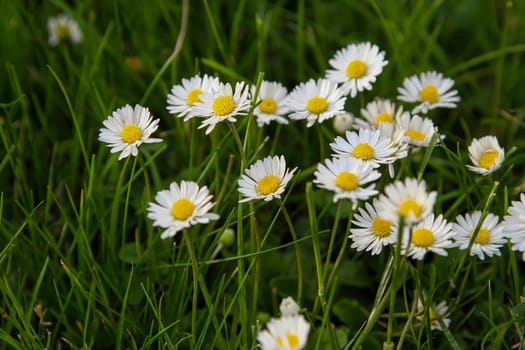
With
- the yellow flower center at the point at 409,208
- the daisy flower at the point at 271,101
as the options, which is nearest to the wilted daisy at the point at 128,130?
the daisy flower at the point at 271,101

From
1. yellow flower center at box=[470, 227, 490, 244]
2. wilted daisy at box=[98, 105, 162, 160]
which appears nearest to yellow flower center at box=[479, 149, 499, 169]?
yellow flower center at box=[470, 227, 490, 244]

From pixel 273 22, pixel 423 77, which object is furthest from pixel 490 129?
pixel 273 22

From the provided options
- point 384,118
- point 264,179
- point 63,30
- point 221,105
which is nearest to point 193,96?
point 221,105

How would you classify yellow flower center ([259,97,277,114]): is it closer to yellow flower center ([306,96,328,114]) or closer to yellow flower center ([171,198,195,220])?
yellow flower center ([306,96,328,114])

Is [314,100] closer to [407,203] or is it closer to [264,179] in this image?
[264,179]

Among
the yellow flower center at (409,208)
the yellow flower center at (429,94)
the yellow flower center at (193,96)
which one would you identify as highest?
the yellow flower center at (429,94)

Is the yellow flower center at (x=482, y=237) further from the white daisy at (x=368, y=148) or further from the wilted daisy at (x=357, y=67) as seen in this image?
the wilted daisy at (x=357, y=67)
